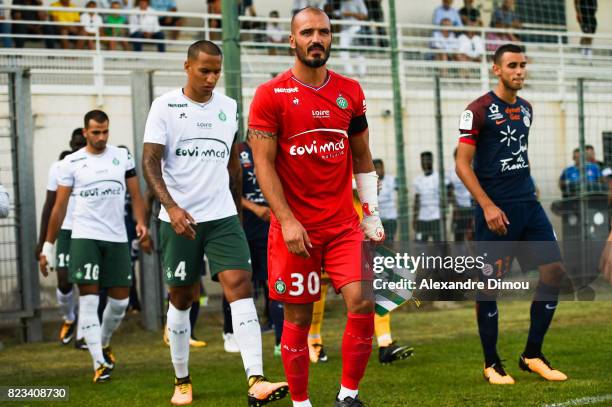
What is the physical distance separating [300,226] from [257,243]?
16.8 feet

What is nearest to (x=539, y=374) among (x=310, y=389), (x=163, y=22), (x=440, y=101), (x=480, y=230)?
(x=480, y=230)

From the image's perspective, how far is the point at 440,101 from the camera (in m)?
14.7

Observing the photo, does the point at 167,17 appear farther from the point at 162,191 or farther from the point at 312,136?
the point at 312,136

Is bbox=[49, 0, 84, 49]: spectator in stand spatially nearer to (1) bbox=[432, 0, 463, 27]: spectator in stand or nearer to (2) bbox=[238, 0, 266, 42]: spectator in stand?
(2) bbox=[238, 0, 266, 42]: spectator in stand

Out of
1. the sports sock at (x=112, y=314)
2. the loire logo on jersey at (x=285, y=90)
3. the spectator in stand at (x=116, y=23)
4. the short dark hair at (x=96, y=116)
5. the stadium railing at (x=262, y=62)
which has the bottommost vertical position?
the sports sock at (x=112, y=314)

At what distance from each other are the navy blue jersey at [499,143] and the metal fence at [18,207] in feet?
20.4

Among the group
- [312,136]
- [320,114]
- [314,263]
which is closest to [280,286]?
[314,263]

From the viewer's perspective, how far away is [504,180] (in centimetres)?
811

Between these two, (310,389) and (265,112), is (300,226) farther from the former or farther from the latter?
(310,389)

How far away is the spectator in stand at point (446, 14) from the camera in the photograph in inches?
863

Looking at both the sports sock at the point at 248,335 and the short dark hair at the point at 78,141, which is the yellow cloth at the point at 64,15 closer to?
the short dark hair at the point at 78,141

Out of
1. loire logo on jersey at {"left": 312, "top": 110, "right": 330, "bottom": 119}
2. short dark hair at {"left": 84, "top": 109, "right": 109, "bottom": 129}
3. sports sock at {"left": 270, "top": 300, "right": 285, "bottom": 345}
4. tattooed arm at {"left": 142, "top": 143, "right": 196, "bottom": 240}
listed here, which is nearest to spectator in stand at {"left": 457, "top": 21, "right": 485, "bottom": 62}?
sports sock at {"left": 270, "top": 300, "right": 285, "bottom": 345}

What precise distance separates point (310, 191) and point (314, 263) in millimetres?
416

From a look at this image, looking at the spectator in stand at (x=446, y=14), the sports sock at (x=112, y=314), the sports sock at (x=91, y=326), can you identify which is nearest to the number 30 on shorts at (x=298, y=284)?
the sports sock at (x=91, y=326)
